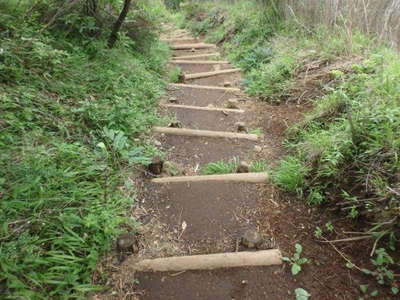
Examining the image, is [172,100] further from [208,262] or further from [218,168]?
[208,262]

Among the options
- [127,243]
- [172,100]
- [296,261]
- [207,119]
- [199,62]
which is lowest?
[296,261]

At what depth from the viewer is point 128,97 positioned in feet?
9.89

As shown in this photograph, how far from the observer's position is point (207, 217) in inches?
75.3

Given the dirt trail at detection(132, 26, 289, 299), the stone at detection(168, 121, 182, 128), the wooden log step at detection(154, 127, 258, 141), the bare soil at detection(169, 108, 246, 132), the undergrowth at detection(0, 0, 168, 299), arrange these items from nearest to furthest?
the undergrowth at detection(0, 0, 168, 299)
the dirt trail at detection(132, 26, 289, 299)
the wooden log step at detection(154, 127, 258, 141)
the stone at detection(168, 121, 182, 128)
the bare soil at detection(169, 108, 246, 132)

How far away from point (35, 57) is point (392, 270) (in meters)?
3.31

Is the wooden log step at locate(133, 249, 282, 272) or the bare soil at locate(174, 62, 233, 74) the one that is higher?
the bare soil at locate(174, 62, 233, 74)

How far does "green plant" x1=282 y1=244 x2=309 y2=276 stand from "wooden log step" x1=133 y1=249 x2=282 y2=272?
7cm

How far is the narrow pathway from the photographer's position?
1475 mm

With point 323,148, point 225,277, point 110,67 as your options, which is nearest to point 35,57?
point 110,67

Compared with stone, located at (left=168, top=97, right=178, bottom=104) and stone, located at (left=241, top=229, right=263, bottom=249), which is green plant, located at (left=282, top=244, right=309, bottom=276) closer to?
stone, located at (left=241, top=229, right=263, bottom=249)

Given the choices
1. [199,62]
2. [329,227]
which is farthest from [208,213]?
[199,62]

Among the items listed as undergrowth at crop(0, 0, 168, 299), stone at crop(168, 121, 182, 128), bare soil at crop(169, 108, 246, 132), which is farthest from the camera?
bare soil at crop(169, 108, 246, 132)

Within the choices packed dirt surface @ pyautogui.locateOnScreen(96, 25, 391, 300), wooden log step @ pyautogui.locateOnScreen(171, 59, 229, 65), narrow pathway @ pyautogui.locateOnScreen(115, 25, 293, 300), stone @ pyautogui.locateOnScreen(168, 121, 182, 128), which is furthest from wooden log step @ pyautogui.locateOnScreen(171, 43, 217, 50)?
packed dirt surface @ pyautogui.locateOnScreen(96, 25, 391, 300)

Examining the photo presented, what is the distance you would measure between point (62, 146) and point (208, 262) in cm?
131
